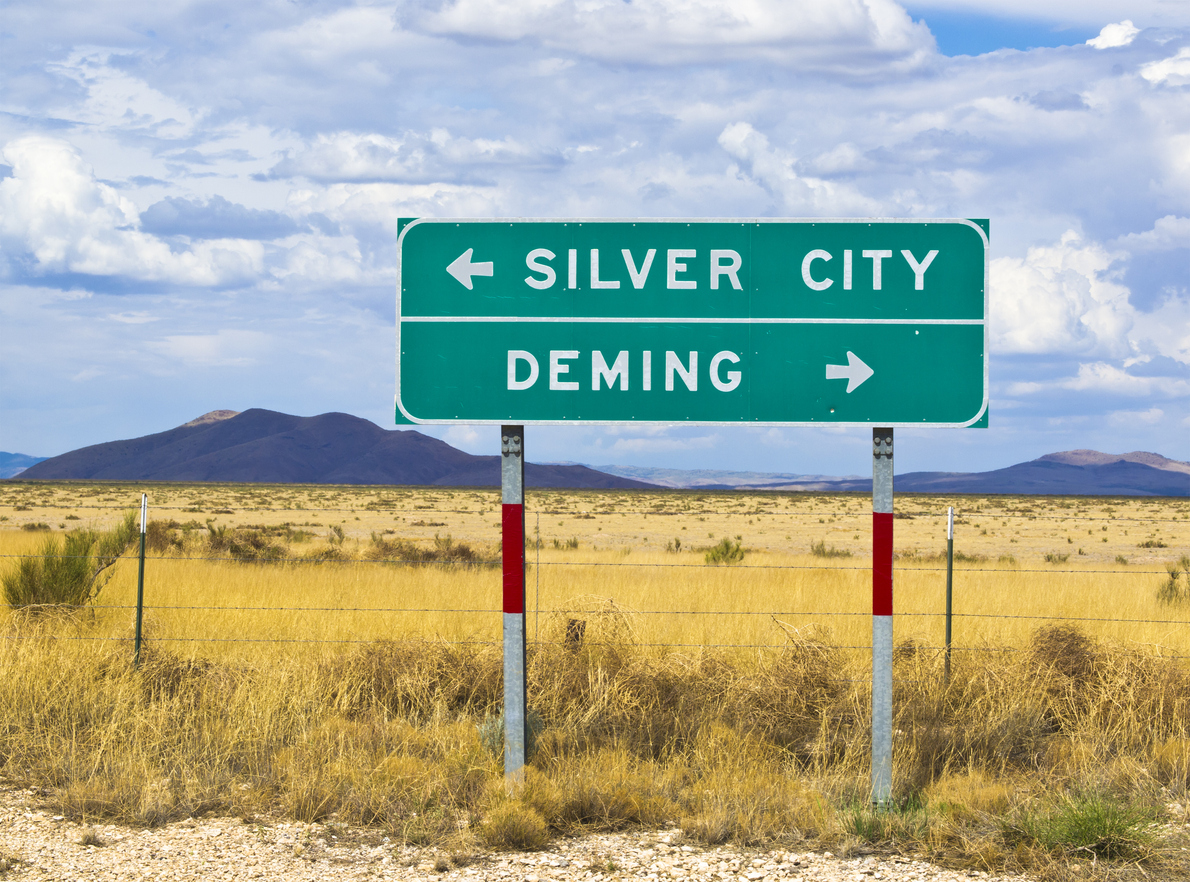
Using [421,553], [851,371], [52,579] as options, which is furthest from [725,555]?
[851,371]

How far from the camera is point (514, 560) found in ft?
22.5

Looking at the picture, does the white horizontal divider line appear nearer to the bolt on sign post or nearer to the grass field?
the bolt on sign post

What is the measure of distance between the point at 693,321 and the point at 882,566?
208cm

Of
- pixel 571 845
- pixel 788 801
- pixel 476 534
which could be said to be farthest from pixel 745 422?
pixel 476 534

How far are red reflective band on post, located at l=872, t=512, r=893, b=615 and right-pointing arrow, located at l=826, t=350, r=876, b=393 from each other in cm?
92

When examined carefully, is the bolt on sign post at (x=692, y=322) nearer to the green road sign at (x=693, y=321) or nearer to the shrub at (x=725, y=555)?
the green road sign at (x=693, y=321)

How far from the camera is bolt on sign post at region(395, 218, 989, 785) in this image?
22.8 ft

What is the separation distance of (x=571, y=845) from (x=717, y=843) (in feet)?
2.75

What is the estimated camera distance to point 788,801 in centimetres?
626

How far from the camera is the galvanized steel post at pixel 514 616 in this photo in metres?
6.73

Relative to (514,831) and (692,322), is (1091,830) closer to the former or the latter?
(514,831)

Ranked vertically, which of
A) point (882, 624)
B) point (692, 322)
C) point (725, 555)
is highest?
point (692, 322)

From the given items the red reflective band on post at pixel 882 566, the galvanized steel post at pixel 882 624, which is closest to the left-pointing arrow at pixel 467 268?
the galvanized steel post at pixel 882 624

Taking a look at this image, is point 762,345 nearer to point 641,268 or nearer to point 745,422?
point 745,422
